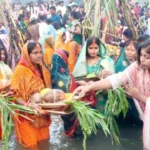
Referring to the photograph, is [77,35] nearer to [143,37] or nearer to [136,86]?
[143,37]

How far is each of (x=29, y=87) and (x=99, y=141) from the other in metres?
1.43

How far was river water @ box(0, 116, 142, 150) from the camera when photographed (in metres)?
5.75

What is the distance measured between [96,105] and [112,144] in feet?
1.87

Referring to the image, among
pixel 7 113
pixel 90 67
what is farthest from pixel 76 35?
pixel 7 113

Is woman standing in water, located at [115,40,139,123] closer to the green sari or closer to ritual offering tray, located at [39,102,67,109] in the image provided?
the green sari

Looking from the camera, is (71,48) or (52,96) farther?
(71,48)

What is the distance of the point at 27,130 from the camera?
17.1 ft

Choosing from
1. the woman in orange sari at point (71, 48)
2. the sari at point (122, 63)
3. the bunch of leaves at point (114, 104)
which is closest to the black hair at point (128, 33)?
the woman in orange sari at point (71, 48)

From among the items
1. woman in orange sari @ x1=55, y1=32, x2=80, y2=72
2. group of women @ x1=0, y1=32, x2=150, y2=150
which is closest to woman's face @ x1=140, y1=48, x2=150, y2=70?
group of women @ x1=0, y1=32, x2=150, y2=150

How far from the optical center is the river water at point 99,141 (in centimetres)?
575

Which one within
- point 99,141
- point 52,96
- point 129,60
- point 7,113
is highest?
point 129,60

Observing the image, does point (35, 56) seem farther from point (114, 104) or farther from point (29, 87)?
point (114, 104)

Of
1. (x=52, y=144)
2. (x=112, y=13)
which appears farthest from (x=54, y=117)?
(x=112, y=13)

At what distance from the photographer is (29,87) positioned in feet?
16.9
